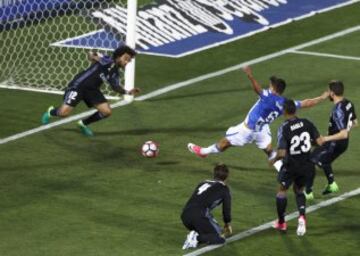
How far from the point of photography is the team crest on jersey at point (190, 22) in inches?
1149

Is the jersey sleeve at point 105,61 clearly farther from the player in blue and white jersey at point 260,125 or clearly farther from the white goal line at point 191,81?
the player in blue and white jersey at point 260,125

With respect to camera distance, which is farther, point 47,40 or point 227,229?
point 47,40

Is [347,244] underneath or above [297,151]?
underneath

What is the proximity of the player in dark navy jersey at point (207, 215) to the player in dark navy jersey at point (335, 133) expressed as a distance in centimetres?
236

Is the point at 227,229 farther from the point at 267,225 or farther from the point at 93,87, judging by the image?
the point at 93,87

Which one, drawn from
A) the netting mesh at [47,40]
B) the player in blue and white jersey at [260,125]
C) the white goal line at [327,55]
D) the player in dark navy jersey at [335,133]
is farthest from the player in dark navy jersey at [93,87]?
the white goal line at [327,55]

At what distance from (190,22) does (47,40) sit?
363 centimetres

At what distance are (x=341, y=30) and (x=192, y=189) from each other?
11.6 m

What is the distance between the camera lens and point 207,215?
18.1 meters

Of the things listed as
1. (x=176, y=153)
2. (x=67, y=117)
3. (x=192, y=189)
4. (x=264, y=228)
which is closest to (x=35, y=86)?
(x=67, y=117)

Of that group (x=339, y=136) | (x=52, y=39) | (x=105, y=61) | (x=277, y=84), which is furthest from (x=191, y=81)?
(x=339, y=136)

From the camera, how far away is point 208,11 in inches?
1242

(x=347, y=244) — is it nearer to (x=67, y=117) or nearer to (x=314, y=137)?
(x=314, y=137)

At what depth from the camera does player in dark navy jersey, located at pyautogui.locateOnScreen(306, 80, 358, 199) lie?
66.5 feet
